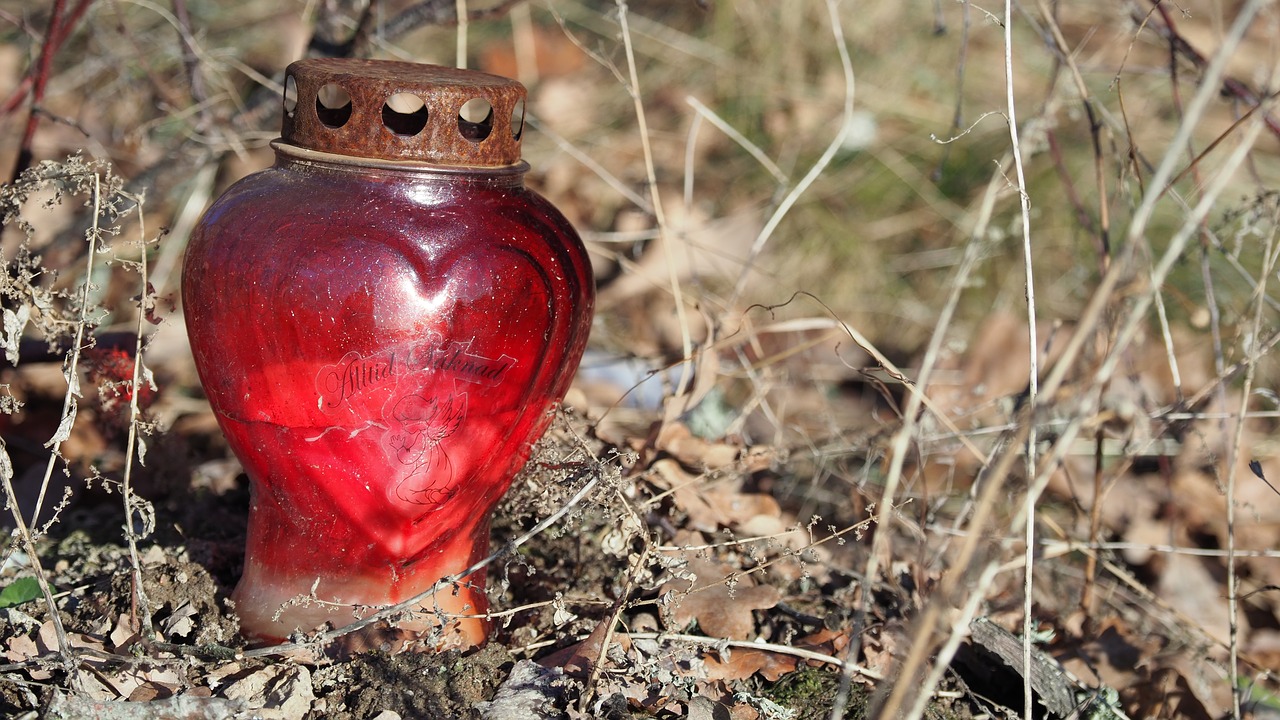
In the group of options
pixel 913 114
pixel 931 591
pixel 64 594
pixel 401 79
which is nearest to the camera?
pixel 401 79

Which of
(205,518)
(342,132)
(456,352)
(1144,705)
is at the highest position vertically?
(342,132)

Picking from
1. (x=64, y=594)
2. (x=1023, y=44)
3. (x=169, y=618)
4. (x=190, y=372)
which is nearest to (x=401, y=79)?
(x=169, y=618)

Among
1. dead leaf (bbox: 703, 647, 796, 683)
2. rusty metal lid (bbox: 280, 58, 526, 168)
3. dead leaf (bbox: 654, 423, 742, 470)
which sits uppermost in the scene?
rusty metal lid (bbox: 280, 58, 526, 168)

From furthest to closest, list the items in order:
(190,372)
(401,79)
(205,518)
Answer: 1. (190,372)
2. (205,518)
3. (401,79)

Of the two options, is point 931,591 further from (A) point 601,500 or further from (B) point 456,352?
(B) point 456,352

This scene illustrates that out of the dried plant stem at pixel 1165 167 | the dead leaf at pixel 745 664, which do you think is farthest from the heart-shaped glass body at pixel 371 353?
the dried plant stem at pixel 1165 167

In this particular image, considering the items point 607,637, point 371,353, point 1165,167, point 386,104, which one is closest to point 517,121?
point 386,104

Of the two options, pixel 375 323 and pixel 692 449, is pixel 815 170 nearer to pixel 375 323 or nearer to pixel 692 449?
pixel 692 449

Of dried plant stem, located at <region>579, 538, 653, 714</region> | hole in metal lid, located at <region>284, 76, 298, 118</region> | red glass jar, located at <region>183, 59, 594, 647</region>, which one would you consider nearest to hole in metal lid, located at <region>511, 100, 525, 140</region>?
red glass jar, located at <region>183, 59, 594, 647</region>

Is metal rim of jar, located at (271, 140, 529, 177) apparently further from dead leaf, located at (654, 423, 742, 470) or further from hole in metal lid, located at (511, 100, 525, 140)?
dead leaf, located at (654, 423, 742, 470)
